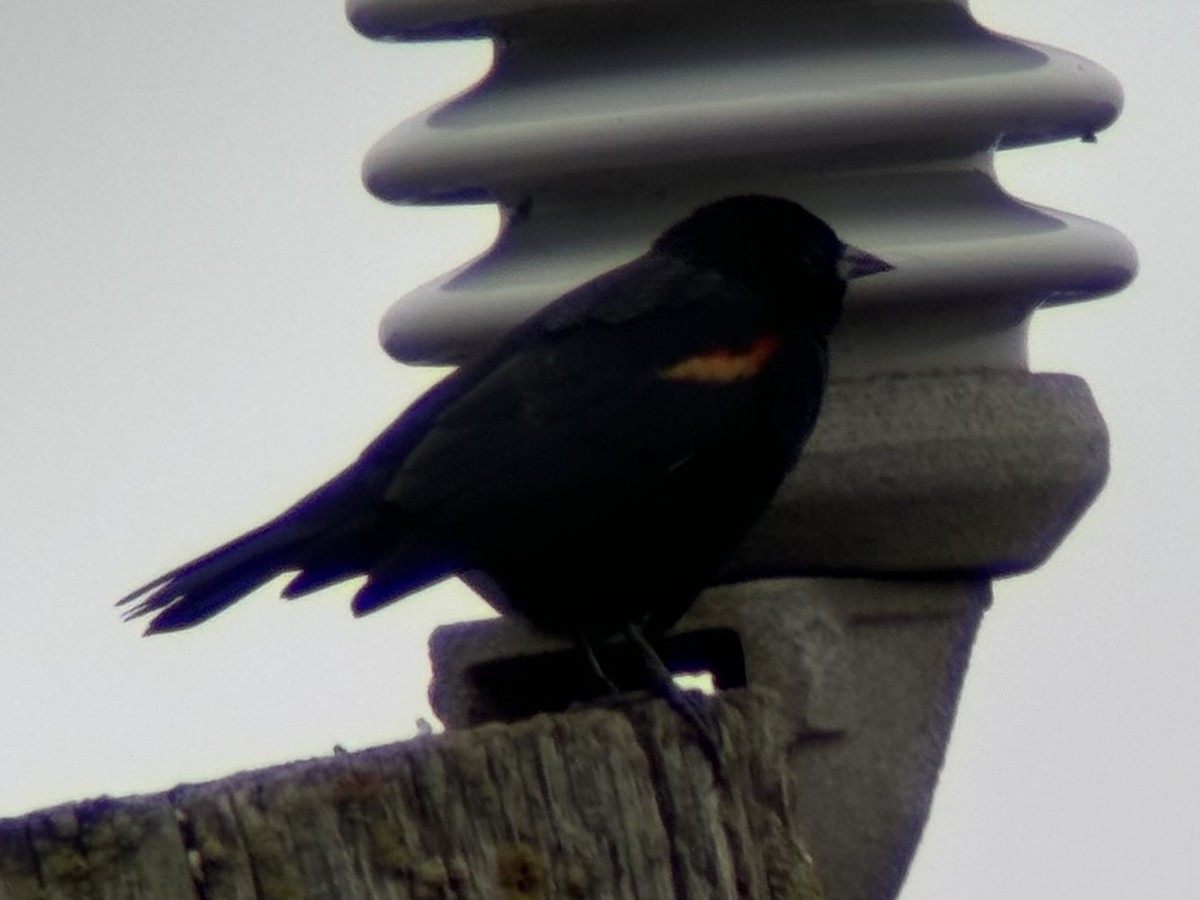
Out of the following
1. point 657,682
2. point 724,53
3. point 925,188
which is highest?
point 724,53

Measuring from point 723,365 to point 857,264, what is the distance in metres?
0.76

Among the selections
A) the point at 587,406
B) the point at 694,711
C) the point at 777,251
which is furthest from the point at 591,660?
the point at 694,711

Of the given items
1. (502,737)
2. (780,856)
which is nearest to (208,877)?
(502,737)

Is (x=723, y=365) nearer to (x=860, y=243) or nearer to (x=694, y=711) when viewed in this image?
(x=860, y=243)

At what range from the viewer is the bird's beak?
14.7 feet

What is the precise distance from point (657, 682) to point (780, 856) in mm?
1163

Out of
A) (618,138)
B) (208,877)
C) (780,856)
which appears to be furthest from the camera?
(618,138)

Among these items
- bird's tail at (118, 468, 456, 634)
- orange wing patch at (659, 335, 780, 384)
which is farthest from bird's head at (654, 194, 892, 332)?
bird's tail at (118, 468, 456, 634)

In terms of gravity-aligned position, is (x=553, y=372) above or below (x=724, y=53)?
below

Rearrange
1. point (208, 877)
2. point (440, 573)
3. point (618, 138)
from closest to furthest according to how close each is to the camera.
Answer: point (208, 877) < point (618, 138) < point (440, 573)

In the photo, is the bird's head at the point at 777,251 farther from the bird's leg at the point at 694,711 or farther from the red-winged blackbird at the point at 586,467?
the bird's leg at the point at 694,711

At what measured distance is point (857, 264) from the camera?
15.0ft

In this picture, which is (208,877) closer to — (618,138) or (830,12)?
(618,138)

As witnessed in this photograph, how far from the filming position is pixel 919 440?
4531mm
